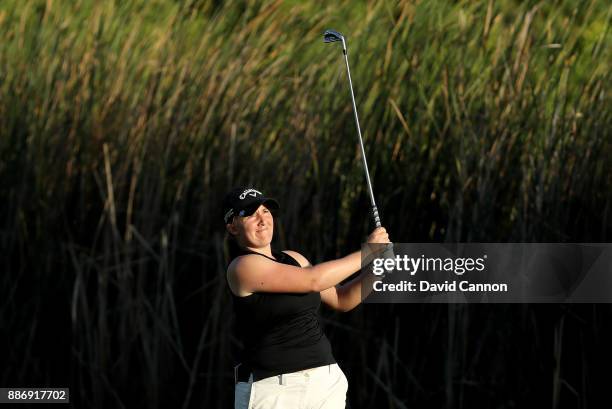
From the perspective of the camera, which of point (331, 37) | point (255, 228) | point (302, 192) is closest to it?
point (255, 228)

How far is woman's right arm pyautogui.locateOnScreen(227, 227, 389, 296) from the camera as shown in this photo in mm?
3314

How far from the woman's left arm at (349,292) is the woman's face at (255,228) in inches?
7.3

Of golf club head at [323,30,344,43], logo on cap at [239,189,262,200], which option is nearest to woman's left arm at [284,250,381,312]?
logo on cap at [239,189,262,200]

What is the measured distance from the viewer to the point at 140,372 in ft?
16.6

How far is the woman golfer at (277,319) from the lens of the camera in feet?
10.9

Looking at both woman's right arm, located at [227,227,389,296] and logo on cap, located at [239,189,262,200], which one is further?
logo on cap, located at [239,189,262,200]

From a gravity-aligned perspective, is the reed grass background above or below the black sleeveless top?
above

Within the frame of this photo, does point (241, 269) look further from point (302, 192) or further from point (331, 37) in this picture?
point (302, 192)

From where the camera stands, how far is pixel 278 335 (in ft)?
11.1

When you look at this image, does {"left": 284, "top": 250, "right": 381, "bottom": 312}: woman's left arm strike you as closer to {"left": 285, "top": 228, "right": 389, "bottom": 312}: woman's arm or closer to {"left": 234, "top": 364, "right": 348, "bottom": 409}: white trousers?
{"left": 285, "top": 228, "right": 389, "bottom": 312}: woman's arm

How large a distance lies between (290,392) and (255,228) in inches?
19.9

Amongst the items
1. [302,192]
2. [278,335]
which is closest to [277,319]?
[278,335]

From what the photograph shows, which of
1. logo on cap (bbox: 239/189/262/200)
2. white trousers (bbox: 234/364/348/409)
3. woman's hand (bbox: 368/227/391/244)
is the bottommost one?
white trousers (bbox: 234/364/348/409)

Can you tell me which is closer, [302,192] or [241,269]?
[241,269]
